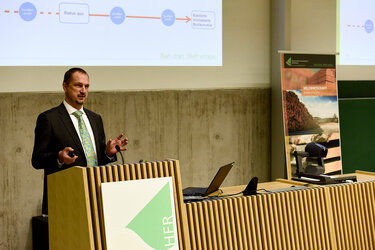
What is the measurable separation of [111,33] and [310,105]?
7.69 feet

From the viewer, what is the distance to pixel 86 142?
3736 mm

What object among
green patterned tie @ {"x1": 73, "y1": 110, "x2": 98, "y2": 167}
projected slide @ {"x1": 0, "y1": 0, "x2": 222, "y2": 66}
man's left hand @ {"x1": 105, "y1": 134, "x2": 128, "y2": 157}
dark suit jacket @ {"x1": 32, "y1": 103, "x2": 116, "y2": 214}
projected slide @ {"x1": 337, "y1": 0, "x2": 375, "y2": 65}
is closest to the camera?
man's left hand @ {"x1": 105, "y1": 134, "x2": 128, "y2": 157}

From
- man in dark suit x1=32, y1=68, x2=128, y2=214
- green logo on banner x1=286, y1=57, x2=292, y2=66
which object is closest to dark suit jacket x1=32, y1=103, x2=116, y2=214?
man in dark suit x1=32, y1=68, x2=128, y2=214

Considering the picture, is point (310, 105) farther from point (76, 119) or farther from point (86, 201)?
point (86, 201)

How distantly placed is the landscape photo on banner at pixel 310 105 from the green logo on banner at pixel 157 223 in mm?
3761

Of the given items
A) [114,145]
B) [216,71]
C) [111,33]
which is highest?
[111,33]

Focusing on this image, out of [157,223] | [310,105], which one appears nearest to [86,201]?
[157,223]

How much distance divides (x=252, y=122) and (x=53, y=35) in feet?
8.20

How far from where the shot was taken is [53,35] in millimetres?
4855

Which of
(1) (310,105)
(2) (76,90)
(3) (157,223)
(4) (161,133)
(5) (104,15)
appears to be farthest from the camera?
(1) (310,105)

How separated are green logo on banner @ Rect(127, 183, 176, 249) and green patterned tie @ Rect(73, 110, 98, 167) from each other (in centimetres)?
169

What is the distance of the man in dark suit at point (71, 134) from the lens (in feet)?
11.8

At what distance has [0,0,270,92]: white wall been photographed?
4.89 meters

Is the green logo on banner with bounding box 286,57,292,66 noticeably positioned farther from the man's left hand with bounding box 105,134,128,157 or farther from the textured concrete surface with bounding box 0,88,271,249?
the man's left hand with bounding box 105,134,128,157
